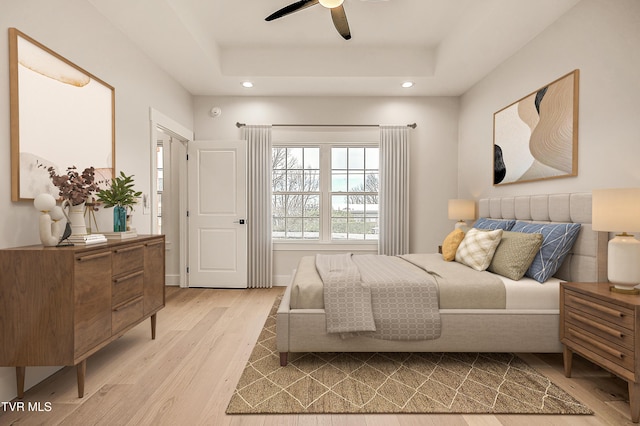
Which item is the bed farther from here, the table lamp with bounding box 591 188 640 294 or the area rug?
the table lamp with bounding box 591 188 640 294

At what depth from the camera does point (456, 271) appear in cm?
257

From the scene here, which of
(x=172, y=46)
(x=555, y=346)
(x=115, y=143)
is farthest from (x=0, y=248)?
(x=555, y=346)

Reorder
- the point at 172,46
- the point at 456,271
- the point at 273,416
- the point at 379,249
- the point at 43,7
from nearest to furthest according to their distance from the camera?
1. the point at 273,416
2. the point at 43,7
3. the point at 456,271
4. the point at 172,46
5. the point at 379,249

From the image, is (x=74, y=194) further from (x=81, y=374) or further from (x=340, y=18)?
(x=340, y=18)

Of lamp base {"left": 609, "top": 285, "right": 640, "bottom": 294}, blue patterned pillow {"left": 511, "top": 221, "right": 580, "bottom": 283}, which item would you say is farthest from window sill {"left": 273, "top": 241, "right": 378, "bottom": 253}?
lamp base {"left": 609, "top": 285, "right": 640, "bottom": 294}

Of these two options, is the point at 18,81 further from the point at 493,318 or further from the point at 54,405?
the point at 493,318

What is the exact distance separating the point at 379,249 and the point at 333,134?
1.80 meters

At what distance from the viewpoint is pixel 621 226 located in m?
1.83

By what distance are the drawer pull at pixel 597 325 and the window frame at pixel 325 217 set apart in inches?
108

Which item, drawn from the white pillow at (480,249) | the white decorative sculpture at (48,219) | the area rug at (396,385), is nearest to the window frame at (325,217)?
the white pillow at (480,249)

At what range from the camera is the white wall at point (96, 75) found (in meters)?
1.85

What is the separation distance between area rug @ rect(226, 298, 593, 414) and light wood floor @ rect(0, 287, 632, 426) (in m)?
0.07

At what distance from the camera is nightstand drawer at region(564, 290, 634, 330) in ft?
5.50

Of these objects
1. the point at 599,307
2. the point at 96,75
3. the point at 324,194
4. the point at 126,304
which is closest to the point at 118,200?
the point at 126,304
